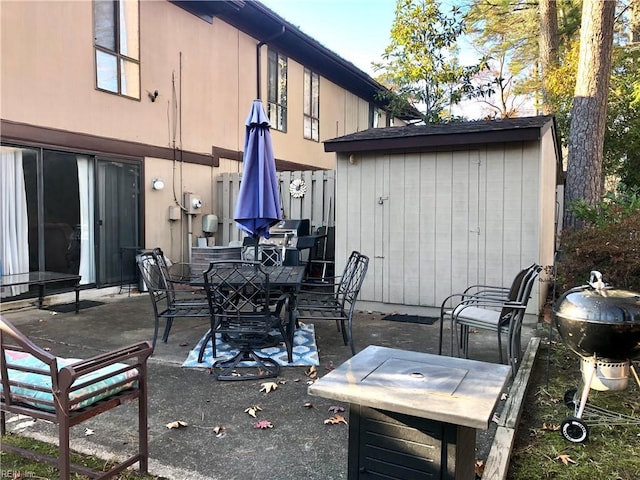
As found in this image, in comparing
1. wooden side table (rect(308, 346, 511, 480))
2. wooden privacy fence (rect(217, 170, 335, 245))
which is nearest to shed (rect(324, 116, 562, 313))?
wooden privacy fence (rect(217, 170, 335, 245))

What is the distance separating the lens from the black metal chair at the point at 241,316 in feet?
12.2

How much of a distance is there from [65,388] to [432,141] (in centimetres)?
479

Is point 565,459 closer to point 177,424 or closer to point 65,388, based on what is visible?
point 177,424

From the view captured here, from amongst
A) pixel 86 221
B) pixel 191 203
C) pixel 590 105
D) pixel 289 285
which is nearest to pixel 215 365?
pixel 289 285

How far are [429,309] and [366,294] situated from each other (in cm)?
84

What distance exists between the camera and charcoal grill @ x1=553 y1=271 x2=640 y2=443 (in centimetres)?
254

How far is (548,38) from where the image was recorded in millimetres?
11445

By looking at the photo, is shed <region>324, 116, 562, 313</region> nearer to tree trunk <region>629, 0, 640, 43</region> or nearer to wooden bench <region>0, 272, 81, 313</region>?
wooden bench <region>0, 272, 81, 313</region>

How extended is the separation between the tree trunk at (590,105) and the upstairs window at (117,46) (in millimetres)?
7192

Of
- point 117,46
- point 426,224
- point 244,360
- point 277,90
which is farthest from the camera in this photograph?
point 277,90

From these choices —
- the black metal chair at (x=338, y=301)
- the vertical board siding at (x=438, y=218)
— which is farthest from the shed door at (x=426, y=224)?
the black metal chair at (x=338, y=301)

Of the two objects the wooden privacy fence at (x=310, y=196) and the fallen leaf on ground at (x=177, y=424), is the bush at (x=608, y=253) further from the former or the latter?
the wooden privacy fence at (x=310, y=196)

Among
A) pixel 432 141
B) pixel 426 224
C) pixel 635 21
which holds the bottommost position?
pixel 426 224

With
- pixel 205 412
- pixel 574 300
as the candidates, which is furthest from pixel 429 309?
pixel 205 412
